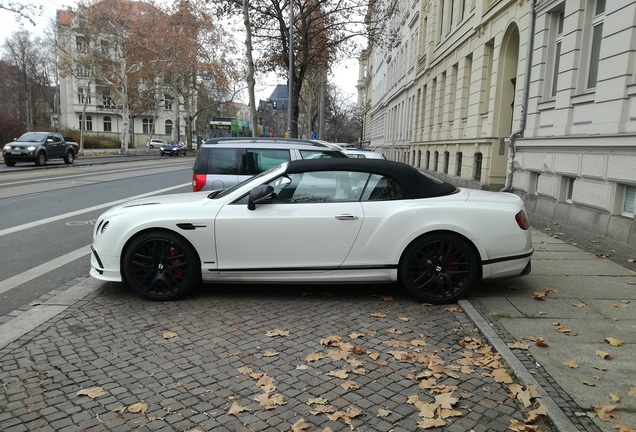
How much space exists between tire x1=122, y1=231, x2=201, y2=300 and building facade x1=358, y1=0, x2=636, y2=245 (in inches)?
259

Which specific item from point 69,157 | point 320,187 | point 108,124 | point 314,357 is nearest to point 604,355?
point 314,357

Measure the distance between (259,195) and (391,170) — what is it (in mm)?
1455

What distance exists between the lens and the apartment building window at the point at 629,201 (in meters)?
7.88

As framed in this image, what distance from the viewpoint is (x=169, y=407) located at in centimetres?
319

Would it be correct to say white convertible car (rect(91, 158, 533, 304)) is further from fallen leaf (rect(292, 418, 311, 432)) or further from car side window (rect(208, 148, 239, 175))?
car side window (rect(208, 148, 239, 175))

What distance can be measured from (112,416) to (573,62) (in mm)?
10653

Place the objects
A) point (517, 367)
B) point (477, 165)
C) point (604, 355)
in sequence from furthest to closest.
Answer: point (477, 165) → point (604, 355) → point (517, 367)

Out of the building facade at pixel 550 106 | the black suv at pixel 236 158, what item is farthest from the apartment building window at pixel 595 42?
the black suv at pixel 236 158

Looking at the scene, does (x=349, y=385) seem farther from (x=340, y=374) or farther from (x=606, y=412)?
(x=606, y=412)

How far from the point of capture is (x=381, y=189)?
212 inches

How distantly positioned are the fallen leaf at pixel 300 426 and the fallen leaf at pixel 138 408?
96 cm

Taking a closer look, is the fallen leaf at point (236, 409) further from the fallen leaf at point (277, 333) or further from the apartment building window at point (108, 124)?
the apartment building window at point (108, 124)

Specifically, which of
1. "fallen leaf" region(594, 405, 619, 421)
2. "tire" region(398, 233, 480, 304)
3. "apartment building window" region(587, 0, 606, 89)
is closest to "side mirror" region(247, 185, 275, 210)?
"tire" region(398, 233, 480, 304)

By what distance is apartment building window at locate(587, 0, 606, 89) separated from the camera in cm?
980
